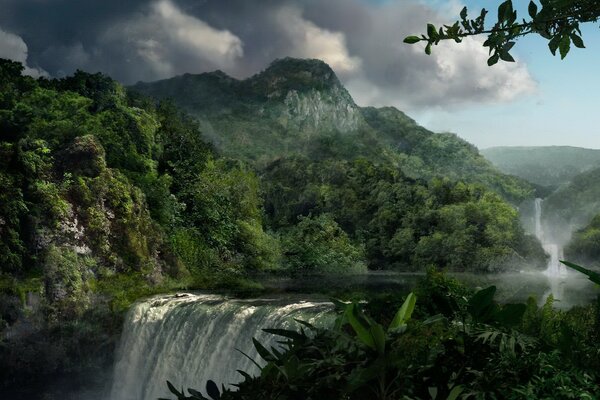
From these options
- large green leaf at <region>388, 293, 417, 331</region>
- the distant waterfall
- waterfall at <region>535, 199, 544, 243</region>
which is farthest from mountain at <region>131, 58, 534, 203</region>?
large green leaf at <region>388, 293, 417, 331</region>

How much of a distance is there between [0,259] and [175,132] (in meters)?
12.6

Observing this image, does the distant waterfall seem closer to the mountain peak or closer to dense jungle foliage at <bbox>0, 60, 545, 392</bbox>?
dense jungle foliage at <bbox>0, 60, 545, 392</bbox>

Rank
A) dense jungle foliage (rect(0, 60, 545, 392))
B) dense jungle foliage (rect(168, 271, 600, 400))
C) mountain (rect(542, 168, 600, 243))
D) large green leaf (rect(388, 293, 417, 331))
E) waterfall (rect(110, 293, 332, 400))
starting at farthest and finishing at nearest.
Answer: mountain (rect(542, 168, 600, 243))
dense jungle foliage (rect(0, 60, 545, 392))
waterfall (rect(110, 293, 332, 400))
large green leaf (rect(388, 293, 417, 331))
dense jungle foliage (rect(168, 271, 600, 400))

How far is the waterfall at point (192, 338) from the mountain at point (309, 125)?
45.4m

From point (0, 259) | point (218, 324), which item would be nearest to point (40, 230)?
point (0, 259)

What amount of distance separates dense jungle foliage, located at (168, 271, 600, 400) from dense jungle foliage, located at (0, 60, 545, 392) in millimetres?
13568

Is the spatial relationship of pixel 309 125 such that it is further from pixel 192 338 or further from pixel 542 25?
pixel 542 25

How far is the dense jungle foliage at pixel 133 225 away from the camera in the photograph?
575 inches

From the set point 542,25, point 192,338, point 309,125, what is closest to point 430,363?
point 542,25

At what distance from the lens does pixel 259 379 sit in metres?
1.90

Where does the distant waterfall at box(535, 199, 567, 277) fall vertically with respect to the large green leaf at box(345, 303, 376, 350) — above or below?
below

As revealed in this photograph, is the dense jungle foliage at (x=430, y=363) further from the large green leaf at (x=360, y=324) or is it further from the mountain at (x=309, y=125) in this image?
the mountain at (x=309, y=125)

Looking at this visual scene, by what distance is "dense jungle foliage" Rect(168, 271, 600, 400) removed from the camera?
172 cm

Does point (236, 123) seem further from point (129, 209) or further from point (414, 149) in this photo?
point (129, 209)
